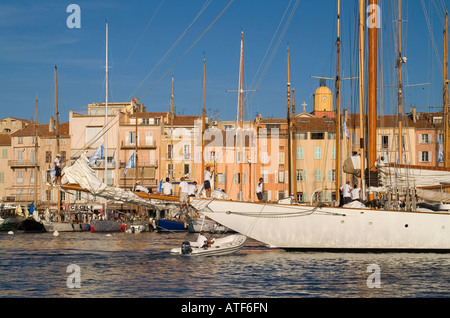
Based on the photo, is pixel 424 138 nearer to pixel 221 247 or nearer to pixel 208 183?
pixel 208 183

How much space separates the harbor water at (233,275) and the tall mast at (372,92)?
4.85 metres

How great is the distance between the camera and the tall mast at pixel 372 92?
35.4 metres

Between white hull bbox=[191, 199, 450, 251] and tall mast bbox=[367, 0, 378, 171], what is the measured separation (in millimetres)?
2949

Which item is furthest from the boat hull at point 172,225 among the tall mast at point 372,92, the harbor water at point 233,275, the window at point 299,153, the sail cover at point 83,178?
the sail cover at point 83,178

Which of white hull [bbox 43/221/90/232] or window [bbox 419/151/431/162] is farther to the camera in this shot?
window [bbox 419/151/431/162]

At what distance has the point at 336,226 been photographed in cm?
3378

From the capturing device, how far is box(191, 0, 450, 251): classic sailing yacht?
33375 mm

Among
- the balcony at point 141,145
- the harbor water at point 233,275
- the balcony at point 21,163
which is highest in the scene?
the balcony at point 141,145

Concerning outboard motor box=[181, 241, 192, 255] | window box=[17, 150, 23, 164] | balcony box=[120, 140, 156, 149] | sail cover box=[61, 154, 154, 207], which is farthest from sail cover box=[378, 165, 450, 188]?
window box=[17, 150, 23, 164]

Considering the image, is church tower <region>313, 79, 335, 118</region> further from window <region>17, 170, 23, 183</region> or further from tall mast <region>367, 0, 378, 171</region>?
tall mast <region>367, 0, 378, 171</region>

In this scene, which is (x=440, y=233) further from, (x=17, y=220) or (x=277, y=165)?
(x=277, y=165)

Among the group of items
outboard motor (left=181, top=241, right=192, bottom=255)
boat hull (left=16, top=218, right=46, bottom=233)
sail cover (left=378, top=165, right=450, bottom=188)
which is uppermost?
sail cover (left=378, top=165, right=450, bottom=188)

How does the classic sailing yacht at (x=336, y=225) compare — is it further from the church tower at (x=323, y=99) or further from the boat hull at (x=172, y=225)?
the church tower at (x=323, y=99)
